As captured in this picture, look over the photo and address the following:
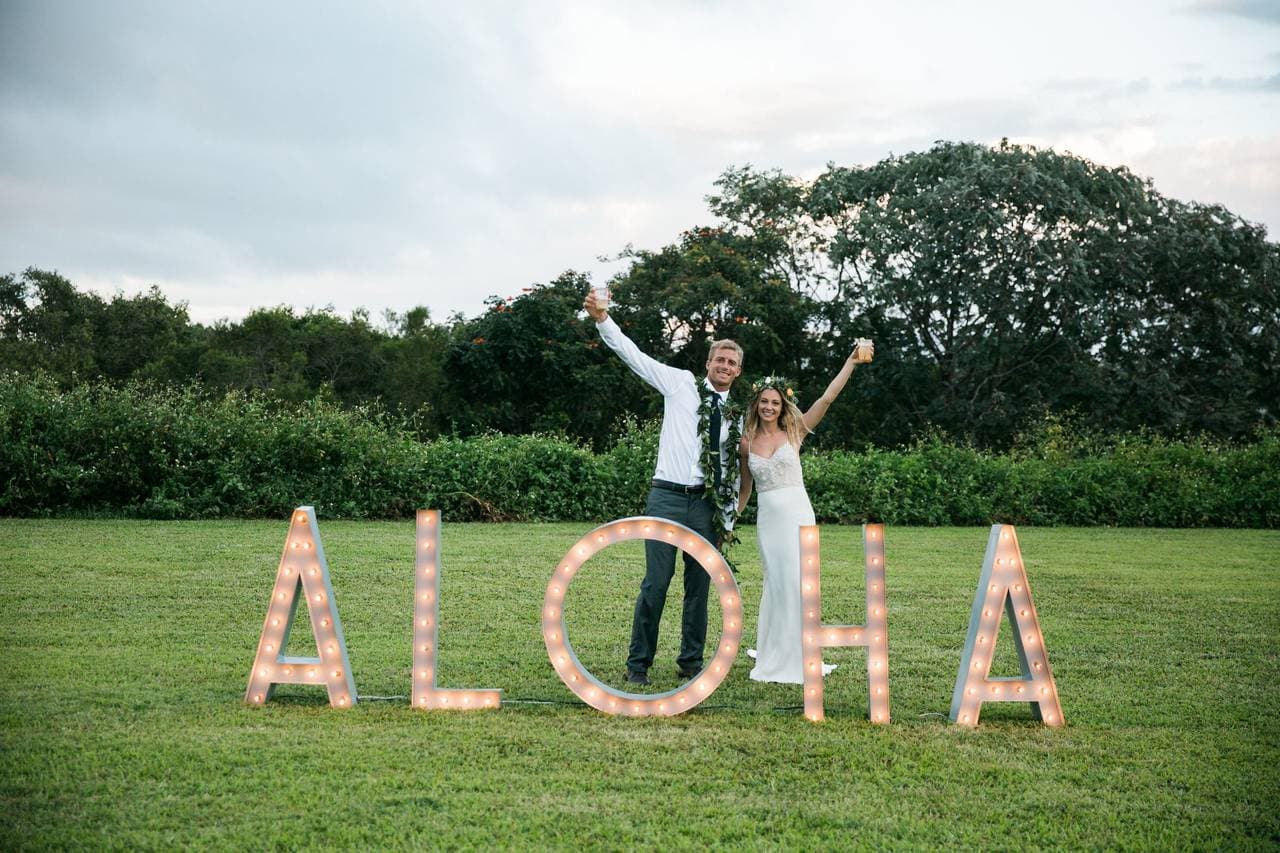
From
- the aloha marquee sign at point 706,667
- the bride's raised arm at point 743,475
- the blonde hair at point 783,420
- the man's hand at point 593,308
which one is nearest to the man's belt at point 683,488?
the bride's raised arm at point 743,475

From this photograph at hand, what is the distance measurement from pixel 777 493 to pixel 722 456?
63 cm

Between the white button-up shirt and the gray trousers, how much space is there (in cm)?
14

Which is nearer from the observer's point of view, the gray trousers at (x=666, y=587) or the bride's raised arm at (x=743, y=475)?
the gray trousers at (x=666, y=587)

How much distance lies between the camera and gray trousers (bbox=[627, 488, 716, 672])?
655 cm

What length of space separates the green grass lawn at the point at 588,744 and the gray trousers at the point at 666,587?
412 mm

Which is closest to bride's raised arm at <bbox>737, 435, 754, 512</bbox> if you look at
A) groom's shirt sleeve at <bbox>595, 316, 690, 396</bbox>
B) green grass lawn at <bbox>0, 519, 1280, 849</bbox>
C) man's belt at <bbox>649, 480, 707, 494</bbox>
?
man's belt at <bbox>649, 480, 707, 494</bbox>

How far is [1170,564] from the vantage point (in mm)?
13461

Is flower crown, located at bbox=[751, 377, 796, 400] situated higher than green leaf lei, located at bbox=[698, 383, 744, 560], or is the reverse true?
flower crown, located at bbox=[751, 377, 796, 400]

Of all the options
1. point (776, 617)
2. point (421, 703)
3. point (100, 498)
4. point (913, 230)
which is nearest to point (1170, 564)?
point (776, 617)

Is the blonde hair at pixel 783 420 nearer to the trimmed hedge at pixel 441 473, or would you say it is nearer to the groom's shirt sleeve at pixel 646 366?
the groom's shirt sleeve at pixel 646 366

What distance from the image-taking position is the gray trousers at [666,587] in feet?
21.5

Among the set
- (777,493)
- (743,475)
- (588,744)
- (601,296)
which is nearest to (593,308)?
(601,296)

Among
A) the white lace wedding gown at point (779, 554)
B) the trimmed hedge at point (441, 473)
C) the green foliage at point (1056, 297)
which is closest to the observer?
the white lace wedding gown at point (779, 554)

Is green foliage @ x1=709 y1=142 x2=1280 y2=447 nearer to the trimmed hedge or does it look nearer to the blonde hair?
the trimmed hedge
